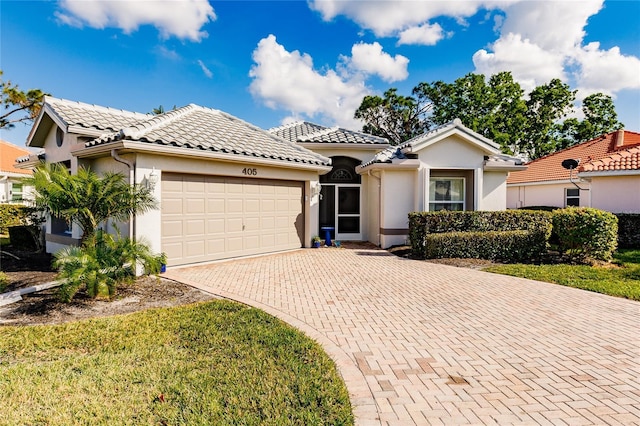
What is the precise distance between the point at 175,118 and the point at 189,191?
337cm

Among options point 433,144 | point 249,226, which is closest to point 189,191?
point 249,226

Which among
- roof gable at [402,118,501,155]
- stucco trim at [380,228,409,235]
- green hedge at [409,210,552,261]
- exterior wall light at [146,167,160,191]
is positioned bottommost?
stucco trim at [380,228,409,235]

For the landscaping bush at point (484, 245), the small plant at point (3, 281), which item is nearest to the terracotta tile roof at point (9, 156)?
the small plant at point (3, 281)

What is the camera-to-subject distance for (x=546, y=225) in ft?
41.9

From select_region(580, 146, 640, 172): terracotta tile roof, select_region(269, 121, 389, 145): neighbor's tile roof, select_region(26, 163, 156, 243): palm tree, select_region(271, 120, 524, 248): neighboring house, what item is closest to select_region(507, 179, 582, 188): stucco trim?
select_region(580, 146, 640, 172): terracotta tile roof

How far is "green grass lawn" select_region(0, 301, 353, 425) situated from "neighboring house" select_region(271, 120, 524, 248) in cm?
1022

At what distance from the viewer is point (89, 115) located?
1201 cm

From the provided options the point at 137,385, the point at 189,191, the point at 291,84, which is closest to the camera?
the point at 137,385

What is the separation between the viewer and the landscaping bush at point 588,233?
11242 millimetres

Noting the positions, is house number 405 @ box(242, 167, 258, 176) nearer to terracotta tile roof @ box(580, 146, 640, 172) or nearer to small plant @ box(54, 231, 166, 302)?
small plant @ box(54, 231, 166, 302)

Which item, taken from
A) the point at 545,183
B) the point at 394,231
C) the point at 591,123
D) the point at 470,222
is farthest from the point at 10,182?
the point at 591,123

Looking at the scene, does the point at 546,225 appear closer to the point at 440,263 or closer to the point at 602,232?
the point at 602,232

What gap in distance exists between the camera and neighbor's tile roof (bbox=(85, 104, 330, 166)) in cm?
984

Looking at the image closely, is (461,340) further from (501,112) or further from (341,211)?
(501,112)
